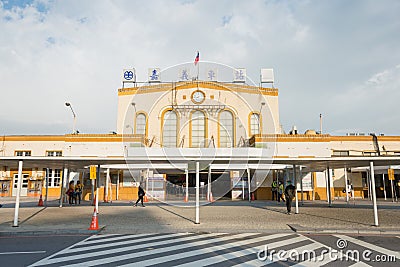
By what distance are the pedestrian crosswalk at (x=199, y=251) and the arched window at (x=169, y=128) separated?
878 inches

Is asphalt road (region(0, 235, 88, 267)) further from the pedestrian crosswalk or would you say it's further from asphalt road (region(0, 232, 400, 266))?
the pedestrian crosswalk

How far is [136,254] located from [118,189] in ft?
73.6

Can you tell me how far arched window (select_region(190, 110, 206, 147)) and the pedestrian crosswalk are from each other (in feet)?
73.0

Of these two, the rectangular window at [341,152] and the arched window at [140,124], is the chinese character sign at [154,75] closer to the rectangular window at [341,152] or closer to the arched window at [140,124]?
the arched window at [140,124]

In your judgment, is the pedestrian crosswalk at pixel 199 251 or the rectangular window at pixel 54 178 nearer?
the pedestrian crosswalk at pixel 199 251

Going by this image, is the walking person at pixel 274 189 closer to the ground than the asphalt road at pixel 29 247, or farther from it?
farther from it

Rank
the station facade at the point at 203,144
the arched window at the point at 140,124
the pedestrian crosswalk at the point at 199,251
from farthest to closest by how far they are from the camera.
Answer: the arched window at the point at 140,124, the station facade at the point at 203,144, the pedestrian crosswalk at the point at 199,251

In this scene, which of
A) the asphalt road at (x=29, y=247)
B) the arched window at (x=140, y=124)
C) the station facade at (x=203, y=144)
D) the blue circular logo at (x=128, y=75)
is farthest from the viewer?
the blue circular logo at (x=128, y=75)

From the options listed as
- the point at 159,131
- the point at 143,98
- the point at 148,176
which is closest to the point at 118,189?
the point at 148,176

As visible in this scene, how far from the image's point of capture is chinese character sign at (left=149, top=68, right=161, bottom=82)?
34.1 meters

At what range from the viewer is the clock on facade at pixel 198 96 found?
32562 mm

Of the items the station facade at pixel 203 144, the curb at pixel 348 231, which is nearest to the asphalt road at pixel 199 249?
the curb at pixel 348 231

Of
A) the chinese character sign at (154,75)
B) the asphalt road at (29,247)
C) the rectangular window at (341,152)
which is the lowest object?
the asphalt road at (29,247)

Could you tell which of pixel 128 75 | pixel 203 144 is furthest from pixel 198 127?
pixel 128 75
